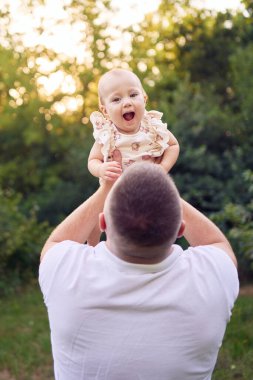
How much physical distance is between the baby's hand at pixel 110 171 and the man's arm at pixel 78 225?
230 millimetres

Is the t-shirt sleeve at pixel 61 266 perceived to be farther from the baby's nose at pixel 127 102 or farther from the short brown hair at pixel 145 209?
the baby's nose at pixel 127 102

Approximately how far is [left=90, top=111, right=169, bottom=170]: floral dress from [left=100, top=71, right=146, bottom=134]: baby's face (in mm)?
42

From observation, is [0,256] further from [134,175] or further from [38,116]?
[134,175]

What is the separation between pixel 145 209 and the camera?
178cm

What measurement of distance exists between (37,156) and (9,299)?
172 inches

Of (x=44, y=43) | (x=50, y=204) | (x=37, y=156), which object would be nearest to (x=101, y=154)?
(x=50, y=204)

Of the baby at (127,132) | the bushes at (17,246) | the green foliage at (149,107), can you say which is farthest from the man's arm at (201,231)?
the bushes at (17,246)

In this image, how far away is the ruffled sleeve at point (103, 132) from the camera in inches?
116

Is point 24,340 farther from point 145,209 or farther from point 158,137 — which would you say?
point 145,209

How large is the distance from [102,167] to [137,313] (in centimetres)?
92

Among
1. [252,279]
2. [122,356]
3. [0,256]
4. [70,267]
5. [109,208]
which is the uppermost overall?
[109,208]

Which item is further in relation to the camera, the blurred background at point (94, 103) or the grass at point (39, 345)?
the blurred background at point (94, 103)

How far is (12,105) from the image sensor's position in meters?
12.3

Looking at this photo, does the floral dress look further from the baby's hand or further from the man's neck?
the man's neck
